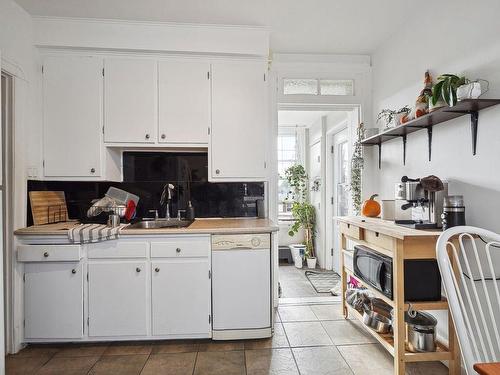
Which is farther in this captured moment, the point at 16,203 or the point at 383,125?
the point at 383,125

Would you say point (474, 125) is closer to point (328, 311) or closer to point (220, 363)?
point (328, 311)

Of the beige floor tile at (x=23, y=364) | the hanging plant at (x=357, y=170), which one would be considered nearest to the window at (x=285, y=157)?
the hanging plant at (x=357, y=170)

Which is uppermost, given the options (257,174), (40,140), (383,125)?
(383,125)

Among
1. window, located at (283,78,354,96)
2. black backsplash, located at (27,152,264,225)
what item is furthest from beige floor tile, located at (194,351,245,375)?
window, located at (283,78,354,96)

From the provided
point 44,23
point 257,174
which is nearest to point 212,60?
point 257,174

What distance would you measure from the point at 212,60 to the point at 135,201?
4.87 feet

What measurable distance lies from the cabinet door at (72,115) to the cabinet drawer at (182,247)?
942 mm

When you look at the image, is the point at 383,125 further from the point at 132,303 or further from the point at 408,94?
the point at 132,303

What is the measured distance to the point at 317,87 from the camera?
10.9 ft

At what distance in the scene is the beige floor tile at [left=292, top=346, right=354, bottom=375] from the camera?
6.87 ft

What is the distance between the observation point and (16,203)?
2381 millimetres

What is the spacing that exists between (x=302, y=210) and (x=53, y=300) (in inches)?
142

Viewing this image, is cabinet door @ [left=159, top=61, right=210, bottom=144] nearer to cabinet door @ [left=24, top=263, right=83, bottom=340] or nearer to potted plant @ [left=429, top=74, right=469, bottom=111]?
cabinet door @ [left=24, top=263, right=83, bottom=340]

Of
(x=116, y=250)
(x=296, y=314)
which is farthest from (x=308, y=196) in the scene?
(x=116, y=250)
